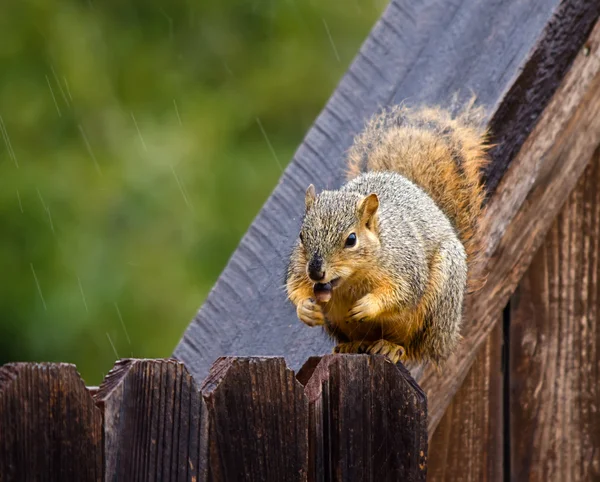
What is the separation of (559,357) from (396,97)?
0.66 meters

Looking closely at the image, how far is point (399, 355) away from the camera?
6.40 feet

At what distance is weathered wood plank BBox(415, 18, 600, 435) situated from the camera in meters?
2.03

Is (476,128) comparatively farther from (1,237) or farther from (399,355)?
(1,237)

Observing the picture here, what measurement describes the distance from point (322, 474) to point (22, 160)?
4834 millimetres

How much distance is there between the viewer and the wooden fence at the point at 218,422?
1.19m

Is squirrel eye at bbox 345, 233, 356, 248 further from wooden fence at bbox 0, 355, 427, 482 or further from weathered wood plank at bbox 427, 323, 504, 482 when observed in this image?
wooden fence at bbox 0, 355, 427, 482

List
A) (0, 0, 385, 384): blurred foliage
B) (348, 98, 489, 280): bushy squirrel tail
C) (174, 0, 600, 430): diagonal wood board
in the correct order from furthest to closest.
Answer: (0, 0, 385, 384): blurred foliage, (348, 98, 489, 280): bushy squirrel tail, (174, 0, 600, 430): diagonal wood board

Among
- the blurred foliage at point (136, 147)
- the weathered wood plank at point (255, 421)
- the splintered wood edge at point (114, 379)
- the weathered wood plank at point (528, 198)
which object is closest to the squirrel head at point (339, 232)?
the weathered wood plank at point (528, 198)

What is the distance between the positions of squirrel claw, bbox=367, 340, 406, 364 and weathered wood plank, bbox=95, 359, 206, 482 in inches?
27.5

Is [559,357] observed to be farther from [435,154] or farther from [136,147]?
[136,147]

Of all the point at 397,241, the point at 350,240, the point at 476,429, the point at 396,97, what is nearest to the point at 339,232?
the point at 350,240

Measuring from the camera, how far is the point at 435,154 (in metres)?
2.36

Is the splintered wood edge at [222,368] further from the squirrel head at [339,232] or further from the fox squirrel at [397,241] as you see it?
the squirrel head at [339,232]

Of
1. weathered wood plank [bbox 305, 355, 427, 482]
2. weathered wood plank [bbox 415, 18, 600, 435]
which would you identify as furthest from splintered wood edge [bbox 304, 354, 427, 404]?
weathered wood plank [bbox 415, 18, 600, 435]
